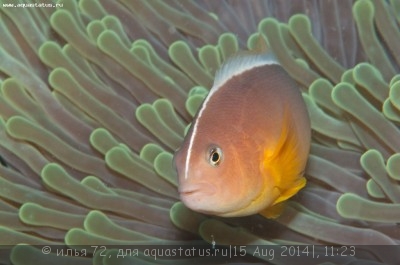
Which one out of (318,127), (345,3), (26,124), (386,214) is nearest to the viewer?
(386,214)

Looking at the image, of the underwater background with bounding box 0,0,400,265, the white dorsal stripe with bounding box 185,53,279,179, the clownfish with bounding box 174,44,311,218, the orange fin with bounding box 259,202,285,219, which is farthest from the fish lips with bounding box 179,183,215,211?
the underwater background with bounding box 0,0,400,265

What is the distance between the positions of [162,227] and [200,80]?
1.71ft

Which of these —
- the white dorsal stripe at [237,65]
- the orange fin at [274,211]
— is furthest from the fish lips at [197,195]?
the orange fin at [274,211]

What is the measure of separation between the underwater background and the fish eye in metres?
0.51

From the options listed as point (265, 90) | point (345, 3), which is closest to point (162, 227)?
point (265, 90)

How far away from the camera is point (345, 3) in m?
2.09

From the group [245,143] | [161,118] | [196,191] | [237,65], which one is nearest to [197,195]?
[196,191]

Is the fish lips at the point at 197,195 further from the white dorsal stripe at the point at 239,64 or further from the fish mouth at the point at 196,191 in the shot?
the white dorsal stripe at the point at 239,64

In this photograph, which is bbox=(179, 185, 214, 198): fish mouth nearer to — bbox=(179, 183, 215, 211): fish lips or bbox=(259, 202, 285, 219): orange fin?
bbox=(179, 183, 215, 211): fish lips

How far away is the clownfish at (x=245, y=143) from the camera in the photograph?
3.96ft

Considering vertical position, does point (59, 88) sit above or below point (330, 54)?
below

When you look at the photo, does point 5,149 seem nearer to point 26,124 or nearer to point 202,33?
point 26,124

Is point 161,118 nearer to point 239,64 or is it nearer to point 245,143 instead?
point 239,64

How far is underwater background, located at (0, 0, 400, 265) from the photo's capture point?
5.57ft
